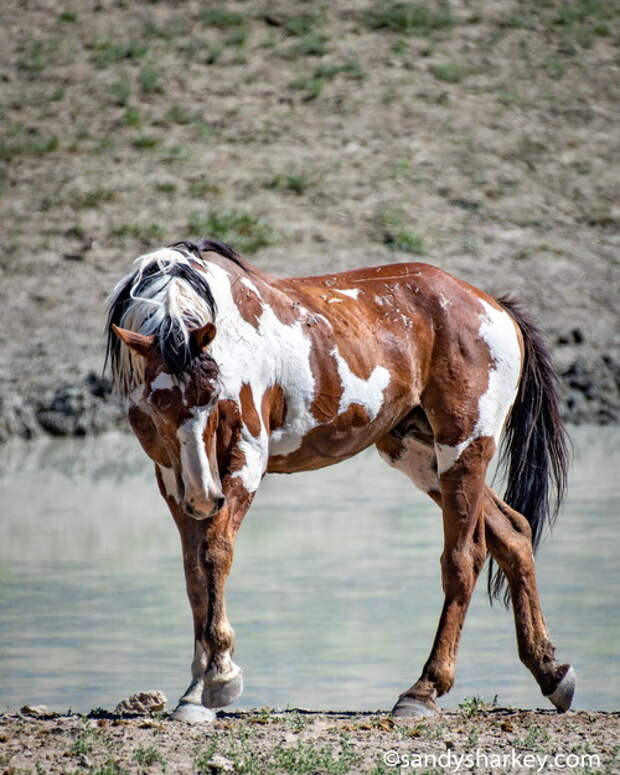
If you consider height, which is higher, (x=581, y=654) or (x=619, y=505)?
(x=581, y=654)

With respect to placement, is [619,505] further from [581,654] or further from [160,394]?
[160,394]

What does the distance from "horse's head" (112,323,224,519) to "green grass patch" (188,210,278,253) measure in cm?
1656

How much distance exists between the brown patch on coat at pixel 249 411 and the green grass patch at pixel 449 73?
25134 mm

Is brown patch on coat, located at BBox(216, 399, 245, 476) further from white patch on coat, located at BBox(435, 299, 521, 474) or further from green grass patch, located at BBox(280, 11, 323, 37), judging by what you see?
green grass patch, located at BBox(280, 11, 323, 37)

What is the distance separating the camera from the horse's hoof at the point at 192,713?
5.21 meters

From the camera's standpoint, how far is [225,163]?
2562 cm

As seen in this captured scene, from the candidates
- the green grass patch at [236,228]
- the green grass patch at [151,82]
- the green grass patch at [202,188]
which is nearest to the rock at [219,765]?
the green grass patch at [236,228]

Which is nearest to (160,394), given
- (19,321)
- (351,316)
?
(351,316)

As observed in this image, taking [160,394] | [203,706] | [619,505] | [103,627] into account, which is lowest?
[619,505]

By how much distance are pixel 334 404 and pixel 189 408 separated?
73 centimetres

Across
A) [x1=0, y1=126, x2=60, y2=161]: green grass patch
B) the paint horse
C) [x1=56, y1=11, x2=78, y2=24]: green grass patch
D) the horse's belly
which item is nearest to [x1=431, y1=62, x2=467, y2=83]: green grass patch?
[x1=0, y1=126, x2=60, y2=161]: green grass patch

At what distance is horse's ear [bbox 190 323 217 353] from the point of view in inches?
195

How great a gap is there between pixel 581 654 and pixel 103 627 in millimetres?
2427

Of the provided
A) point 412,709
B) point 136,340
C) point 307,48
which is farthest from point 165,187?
point 136,340
